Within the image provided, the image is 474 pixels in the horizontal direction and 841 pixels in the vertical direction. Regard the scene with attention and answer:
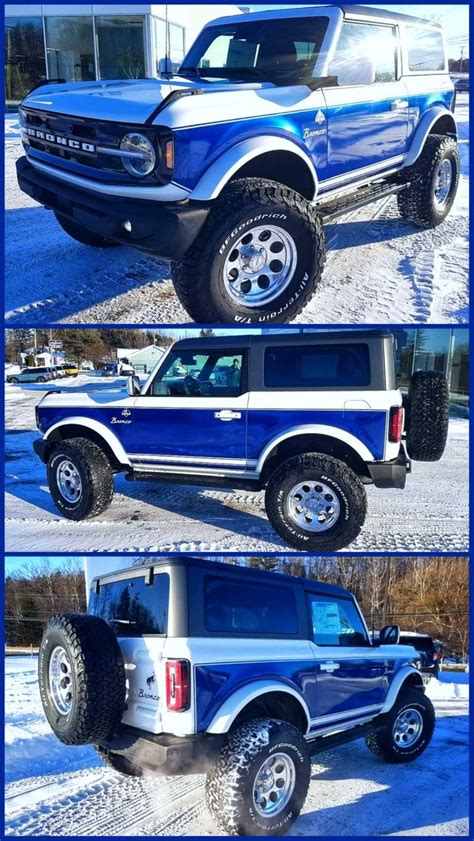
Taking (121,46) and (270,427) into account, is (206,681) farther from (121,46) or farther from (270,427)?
(121,46)

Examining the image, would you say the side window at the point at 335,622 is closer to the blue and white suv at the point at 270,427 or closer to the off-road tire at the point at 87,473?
the blue and white suv at the point at 270,427

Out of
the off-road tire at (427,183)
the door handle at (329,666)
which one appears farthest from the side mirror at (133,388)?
the off-road tire at (427,183)

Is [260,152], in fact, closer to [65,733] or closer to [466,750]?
[65,733]

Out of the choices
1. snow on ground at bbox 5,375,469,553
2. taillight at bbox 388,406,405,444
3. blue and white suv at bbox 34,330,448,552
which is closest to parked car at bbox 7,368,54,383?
snow on ground at bbox 5,375,469,553

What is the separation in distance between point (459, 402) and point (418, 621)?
2.13 metres

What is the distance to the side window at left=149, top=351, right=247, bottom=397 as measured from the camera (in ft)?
14.6

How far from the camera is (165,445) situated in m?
4.61

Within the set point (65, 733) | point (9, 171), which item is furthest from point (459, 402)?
point (9, 171)

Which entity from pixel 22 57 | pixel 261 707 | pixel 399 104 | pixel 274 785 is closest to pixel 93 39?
pixel 22 57

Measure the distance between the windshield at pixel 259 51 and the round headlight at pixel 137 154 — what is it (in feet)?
3.55

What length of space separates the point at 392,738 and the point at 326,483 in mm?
2083

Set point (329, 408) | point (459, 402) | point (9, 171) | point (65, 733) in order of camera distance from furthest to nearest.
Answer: point (9, 171)
point (459, 402)
point (329, 408)
point (65, 733)

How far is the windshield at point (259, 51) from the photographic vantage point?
427 centimetres

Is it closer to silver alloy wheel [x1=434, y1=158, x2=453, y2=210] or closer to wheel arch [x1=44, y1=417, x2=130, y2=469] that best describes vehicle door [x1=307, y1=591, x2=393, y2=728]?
wheel arch [x1=44, y1=417, x2=130, y2=469]
